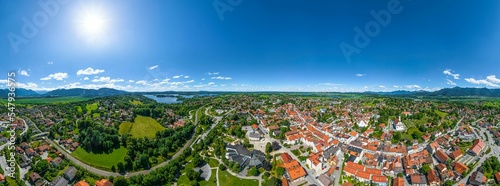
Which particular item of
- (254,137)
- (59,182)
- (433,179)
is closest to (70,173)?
(59,182)

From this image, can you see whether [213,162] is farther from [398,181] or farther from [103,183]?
[398,181]

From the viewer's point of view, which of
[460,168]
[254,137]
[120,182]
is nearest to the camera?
[120,182]

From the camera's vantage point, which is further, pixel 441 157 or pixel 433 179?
pixel 441 157

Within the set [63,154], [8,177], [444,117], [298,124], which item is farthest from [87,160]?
[444,117]

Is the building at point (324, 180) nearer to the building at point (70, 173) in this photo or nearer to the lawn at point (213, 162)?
the lawn at point (213, 162)

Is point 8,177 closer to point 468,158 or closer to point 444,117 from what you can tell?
point 468,158

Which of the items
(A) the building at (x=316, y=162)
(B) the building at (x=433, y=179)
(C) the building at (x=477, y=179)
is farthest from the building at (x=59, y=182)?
(C) the building at (x=477, y=179)
